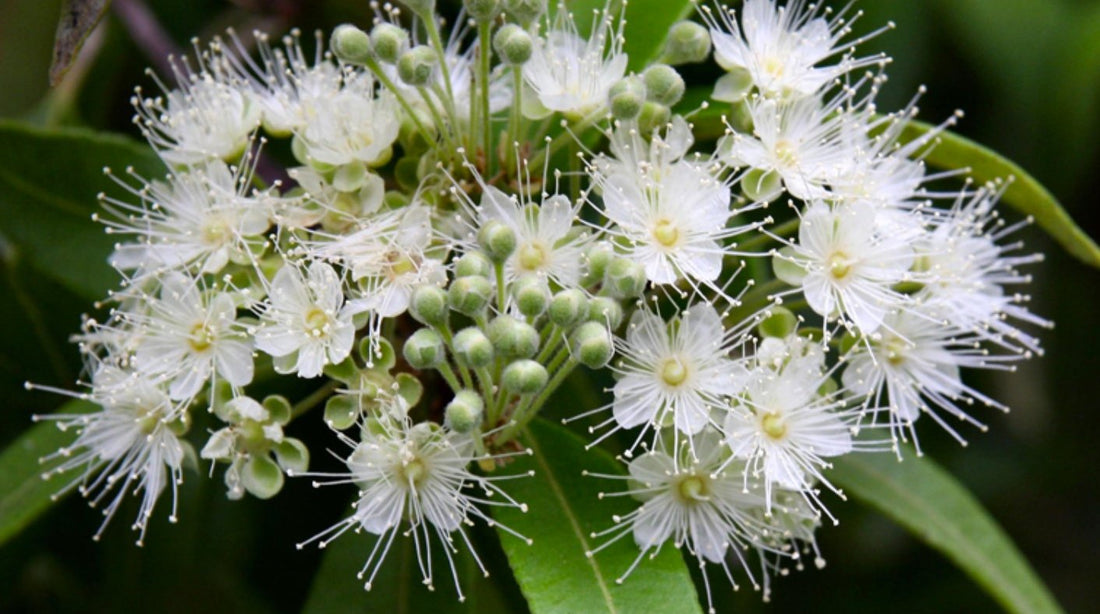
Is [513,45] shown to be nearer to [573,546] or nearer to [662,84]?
[662,84]

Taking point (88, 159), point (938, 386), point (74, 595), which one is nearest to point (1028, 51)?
point (938, 386)

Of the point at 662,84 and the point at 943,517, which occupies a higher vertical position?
the point at 662,84

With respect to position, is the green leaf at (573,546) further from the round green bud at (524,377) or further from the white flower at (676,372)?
the round green bud at (524,377)

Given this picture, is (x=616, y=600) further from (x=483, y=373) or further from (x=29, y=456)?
(x=29, y=456)

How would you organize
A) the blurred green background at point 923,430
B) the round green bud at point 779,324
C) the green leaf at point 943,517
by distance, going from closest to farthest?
1. the round green bud at point 779,324
2. the green leaf at point 943,517
3. the blurred green background at point 923,430

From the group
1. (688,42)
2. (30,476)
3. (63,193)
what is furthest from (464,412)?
(63,193)

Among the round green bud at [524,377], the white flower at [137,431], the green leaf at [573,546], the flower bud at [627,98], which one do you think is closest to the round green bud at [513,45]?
the flower bud at [627,98]
